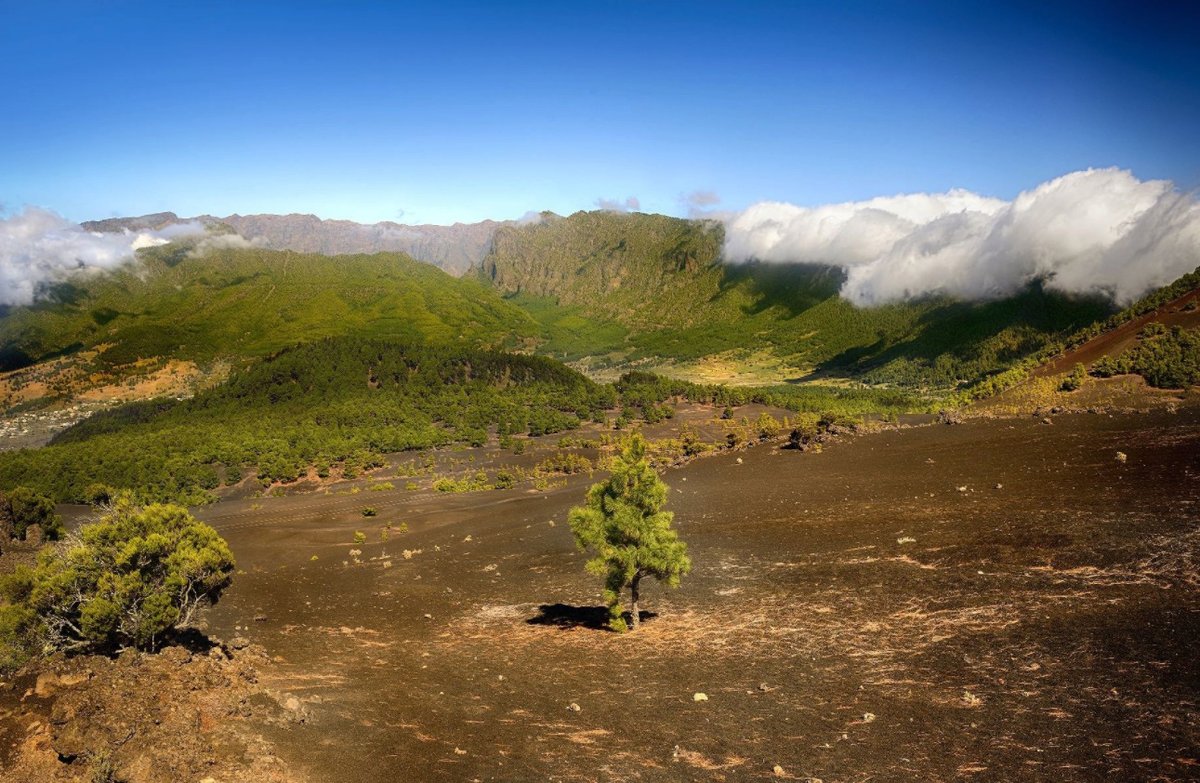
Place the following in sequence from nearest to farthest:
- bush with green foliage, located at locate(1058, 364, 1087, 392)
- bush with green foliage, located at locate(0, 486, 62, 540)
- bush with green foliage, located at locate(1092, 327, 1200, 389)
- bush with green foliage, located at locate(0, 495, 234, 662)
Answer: bush with green foliage, located at locate(0, 495, 234, 662) < bush with green foliage, located at locate(0, 486, 62, 540) < bush with green foliage, located at locate(1092, 327, 1200, 389) < bush with green foliage, located at locate(1058, 364, 1087, 392)

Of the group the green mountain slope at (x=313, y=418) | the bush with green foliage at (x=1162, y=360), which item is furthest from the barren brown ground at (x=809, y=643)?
the green mountain slope at (x=313, y=418)

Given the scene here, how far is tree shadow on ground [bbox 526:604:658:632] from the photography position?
3412 centimetres

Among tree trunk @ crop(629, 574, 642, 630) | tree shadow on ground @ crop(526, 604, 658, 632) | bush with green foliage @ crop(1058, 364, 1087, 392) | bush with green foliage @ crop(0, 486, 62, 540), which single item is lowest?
bush with green foliage @ crop(0, 486, 62, 540)

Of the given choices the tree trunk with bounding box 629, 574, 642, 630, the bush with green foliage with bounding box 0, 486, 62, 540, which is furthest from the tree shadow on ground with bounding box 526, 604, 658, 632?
the bush with green foliage with bounding box 0, 486, 62, 540

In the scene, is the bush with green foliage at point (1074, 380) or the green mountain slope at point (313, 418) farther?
the green mountain slope at point (313, 418)

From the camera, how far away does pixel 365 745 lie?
69.9 ft

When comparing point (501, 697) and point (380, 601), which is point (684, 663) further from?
point (380, 601)

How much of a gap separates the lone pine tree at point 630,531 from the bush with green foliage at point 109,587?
1890 centimetres

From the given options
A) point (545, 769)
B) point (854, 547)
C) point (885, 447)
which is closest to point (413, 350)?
point (885, 447)

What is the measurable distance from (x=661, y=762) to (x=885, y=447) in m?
69.7

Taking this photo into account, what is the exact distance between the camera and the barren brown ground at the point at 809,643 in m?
18.5

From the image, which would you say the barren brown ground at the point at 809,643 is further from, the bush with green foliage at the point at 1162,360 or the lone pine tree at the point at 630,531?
the bush with green foliage at the point at 1162,360

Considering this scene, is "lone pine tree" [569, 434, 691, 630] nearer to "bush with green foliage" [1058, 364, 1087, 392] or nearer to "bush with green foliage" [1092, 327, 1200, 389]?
"bush with green foliage" [1092, 327, 1200, 389]

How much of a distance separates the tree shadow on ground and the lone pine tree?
2458mm
